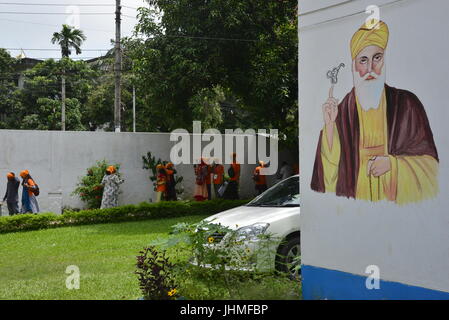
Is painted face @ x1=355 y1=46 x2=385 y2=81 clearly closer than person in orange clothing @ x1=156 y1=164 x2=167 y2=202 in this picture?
Yes

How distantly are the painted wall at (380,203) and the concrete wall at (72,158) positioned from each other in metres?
13.1

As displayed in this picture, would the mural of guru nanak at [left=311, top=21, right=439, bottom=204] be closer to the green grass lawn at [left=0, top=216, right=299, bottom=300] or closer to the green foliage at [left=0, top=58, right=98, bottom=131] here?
the green grass lawn at [left=0, top=216, right=299, bottom=300]

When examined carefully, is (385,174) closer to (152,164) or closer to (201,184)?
(201,184)

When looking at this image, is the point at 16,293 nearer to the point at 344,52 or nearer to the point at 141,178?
the point at 344,52

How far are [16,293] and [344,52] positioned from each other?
539cm

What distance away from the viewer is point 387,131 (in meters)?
4.45

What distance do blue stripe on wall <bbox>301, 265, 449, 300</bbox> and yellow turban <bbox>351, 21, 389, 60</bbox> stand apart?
6.77ft

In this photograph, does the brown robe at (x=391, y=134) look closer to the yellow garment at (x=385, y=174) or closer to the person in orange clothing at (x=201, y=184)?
the yellow garment at (x=385, y=174)

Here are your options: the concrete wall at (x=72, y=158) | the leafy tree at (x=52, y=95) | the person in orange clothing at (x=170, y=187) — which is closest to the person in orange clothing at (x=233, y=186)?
the person in orange clothing at (x=170, y=187)

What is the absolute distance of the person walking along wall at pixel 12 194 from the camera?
14.7 metres

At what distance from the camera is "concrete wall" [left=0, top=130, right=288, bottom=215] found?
54.3ft

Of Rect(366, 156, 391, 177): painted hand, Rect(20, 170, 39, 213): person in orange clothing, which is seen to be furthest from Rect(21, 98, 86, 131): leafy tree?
Rect(366, 156, 391, 177): painted hand

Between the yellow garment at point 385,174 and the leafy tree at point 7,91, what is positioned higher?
the leafy tree at point 7,91
